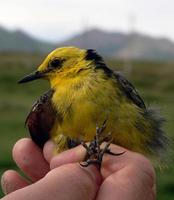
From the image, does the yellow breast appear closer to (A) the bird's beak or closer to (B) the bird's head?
(B) the bird's head

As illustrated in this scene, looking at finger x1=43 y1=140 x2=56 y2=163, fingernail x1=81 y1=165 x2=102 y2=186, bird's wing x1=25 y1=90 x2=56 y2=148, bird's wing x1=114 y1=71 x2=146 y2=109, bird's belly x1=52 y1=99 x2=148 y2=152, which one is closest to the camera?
fingernail x1=81 y1=165 x2=102 y2=186

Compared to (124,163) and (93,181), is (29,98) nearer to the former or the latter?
(124,163)

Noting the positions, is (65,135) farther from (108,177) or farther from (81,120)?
(108,177)

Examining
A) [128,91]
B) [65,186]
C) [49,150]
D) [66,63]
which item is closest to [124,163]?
[65,186]

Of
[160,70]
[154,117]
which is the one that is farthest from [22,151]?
[160,70]

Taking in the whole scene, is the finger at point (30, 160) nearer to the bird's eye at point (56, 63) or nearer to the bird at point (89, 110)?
the bird at point (89, 110)

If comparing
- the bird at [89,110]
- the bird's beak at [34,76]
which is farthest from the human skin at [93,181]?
the bird's beak at [34,76]

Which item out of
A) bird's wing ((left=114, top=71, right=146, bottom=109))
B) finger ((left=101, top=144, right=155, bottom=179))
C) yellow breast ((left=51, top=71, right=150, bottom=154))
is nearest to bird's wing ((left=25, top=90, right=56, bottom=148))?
yellow breast ((left=51, top=71, right=150, bottom=154))
